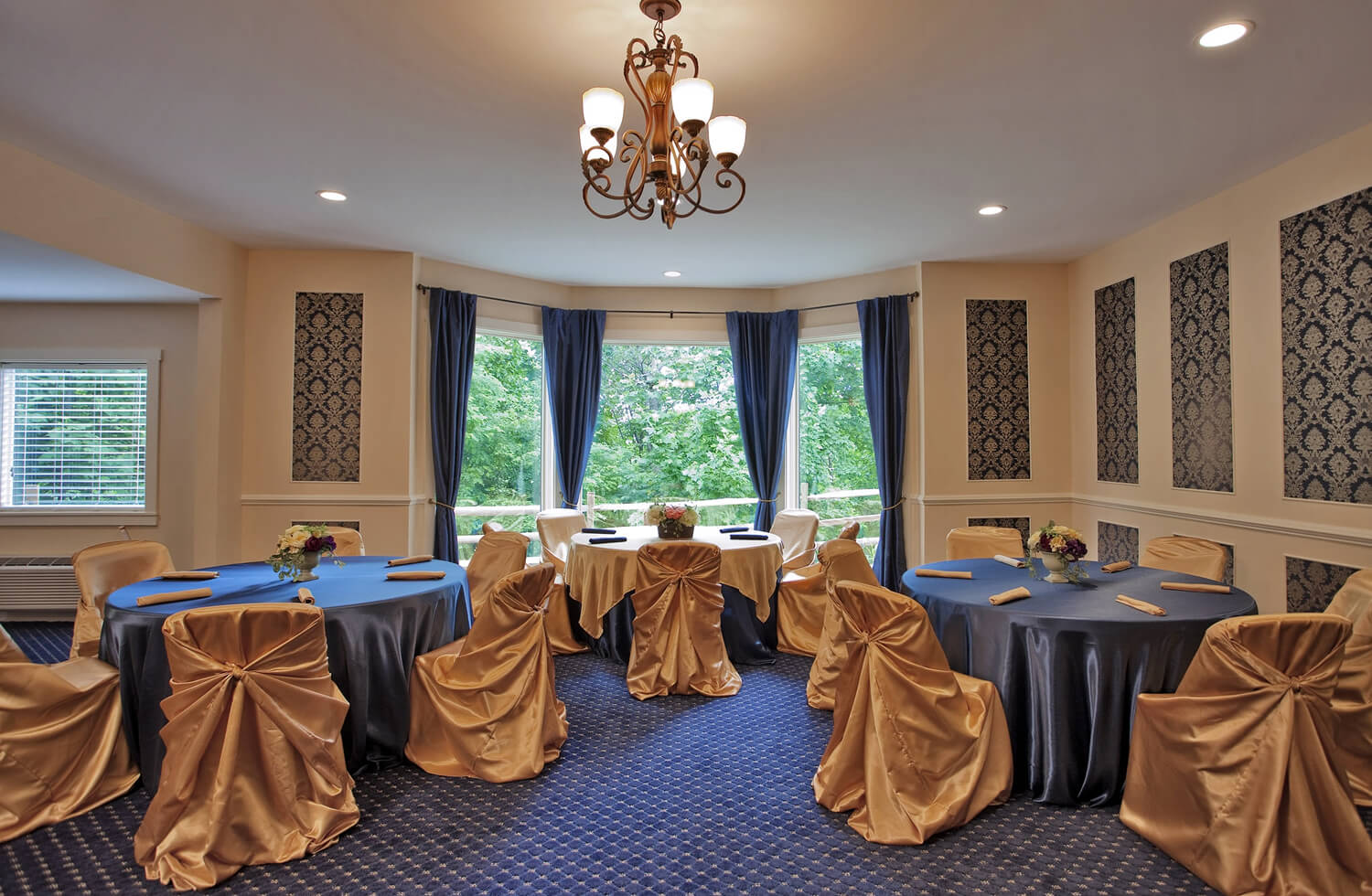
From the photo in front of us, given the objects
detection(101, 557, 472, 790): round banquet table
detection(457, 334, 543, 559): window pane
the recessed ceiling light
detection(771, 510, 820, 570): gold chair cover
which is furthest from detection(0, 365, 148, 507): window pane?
the recessed ceiling light

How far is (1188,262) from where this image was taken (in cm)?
472

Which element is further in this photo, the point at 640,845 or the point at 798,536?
the point at 798,536

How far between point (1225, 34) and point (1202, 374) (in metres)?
2.56

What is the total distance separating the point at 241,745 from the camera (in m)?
2.48

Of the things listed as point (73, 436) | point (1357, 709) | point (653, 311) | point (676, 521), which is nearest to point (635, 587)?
point (676, 521)

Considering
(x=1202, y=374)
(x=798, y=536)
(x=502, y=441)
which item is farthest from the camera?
(x=502, y=441)

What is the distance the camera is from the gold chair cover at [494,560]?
4.27 m

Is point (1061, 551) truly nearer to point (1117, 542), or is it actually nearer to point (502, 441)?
point (1117, 542)

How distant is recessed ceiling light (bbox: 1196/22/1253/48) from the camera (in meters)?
2.65

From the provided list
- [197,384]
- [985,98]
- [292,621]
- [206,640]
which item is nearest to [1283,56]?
[985,98]

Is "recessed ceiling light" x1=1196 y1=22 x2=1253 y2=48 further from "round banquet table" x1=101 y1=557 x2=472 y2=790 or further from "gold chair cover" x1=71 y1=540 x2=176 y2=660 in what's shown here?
"gold chair cover" x1=71 y1=540 x2=176 y2=660

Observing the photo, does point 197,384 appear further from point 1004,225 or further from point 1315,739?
point 1315,739

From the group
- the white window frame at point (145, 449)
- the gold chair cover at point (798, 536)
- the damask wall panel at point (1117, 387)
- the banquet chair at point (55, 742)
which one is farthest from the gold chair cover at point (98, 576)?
the damask wall panel at point (1117, 387)
